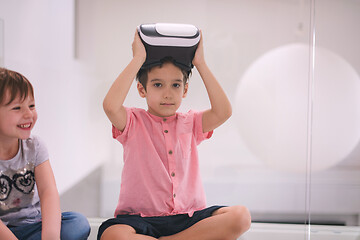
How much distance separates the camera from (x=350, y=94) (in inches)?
75.1

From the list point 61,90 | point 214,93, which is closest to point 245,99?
point 214,93

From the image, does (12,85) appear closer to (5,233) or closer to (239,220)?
(5,233)

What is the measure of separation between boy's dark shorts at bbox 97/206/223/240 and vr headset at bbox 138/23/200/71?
565 mm

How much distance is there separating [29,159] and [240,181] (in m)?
0.96

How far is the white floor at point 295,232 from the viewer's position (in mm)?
1857

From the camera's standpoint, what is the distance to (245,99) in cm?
192

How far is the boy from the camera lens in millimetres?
1484

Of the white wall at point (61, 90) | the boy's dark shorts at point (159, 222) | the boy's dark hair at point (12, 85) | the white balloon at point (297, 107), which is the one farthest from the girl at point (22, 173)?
the white balloon at point (297, 107)

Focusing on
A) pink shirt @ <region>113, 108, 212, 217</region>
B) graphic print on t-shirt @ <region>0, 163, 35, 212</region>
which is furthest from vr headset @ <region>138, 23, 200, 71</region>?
graphic print on t-shirt @ <region>0, 163, 35, 212</region>

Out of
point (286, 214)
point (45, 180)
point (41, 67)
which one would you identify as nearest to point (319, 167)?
point (286, 214)

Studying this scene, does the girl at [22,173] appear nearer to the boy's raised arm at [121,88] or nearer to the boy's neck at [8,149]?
the boy's neck at [8,149]

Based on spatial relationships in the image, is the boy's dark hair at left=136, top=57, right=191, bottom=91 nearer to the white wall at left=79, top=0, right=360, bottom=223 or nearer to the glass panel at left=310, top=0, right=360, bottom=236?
the white wall at left=79, top=0, right=360, bottom=223

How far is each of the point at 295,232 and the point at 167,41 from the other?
106 centimetres

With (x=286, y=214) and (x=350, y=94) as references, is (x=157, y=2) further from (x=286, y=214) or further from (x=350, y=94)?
(x=286, y=214)
